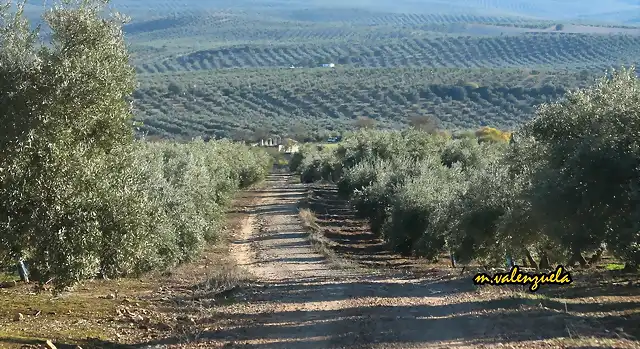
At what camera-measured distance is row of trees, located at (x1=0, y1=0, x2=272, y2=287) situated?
45.0ft

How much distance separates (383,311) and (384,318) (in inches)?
42.0

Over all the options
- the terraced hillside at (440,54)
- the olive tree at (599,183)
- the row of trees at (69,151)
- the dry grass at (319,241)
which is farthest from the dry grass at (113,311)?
the terraced hillside at (440,54)

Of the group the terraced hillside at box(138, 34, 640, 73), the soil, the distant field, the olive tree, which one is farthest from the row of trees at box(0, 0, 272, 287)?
the terraced hillside at box(138, 34, 640, 73)

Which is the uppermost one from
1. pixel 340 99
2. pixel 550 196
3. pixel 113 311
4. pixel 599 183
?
pixel 599 183

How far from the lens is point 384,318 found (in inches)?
671

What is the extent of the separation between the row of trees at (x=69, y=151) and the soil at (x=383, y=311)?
246 cm

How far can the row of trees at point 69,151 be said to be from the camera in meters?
13.7

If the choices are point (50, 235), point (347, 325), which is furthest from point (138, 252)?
point (347, 325)

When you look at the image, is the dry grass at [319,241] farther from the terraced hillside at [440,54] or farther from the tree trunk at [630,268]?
the terraced hillside at [440,54]

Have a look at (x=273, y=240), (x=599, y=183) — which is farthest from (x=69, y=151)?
(x=273, y=240)

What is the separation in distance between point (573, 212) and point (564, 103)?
6148mm

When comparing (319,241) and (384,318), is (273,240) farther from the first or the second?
(384,318)

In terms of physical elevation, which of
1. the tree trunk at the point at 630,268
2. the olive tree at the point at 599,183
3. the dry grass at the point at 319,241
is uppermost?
the olive tree at the point at 599,183

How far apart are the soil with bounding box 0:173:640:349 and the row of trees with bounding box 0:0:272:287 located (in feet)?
8.06
